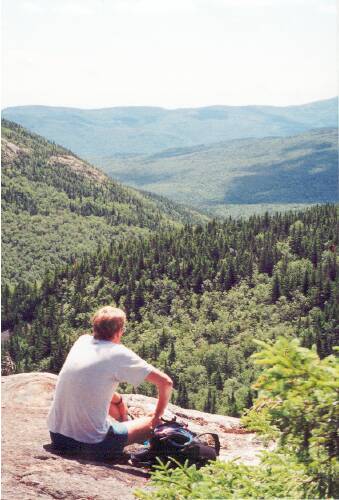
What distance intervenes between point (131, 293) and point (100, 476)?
6876 inches


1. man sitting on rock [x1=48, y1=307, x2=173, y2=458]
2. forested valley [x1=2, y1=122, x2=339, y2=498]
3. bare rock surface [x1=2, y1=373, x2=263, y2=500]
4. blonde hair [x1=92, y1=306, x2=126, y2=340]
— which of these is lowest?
forested valley [x1=2, y1=122, x2=339, y2=498]

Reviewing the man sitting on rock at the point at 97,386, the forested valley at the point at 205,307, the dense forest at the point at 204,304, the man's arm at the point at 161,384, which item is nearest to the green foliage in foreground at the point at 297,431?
the man's arm at the point at 161,384

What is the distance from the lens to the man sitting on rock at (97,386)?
37.7 feet

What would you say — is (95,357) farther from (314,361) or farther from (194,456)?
(314,361)

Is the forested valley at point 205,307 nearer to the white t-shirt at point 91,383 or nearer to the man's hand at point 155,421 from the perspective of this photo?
the man's hand at point 155,421

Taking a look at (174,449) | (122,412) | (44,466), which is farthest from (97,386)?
(122,412)

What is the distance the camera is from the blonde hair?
38.1 feet

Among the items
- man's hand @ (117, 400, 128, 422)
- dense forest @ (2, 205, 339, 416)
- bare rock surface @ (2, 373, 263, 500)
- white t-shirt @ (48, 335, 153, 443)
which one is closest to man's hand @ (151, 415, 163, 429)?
bare rock surface @ (2, 373, 263, 500)

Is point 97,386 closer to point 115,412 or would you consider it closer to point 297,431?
point 115,412

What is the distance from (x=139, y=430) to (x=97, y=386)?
1.86 m

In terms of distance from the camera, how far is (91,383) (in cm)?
1163

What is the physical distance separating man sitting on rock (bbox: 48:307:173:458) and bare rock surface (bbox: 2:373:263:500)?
1.30 feet

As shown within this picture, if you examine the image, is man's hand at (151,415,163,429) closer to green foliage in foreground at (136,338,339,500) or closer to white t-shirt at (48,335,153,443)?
white t-shirt at (48,335,153,443)

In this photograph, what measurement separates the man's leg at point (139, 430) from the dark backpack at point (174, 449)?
0.39 meters
